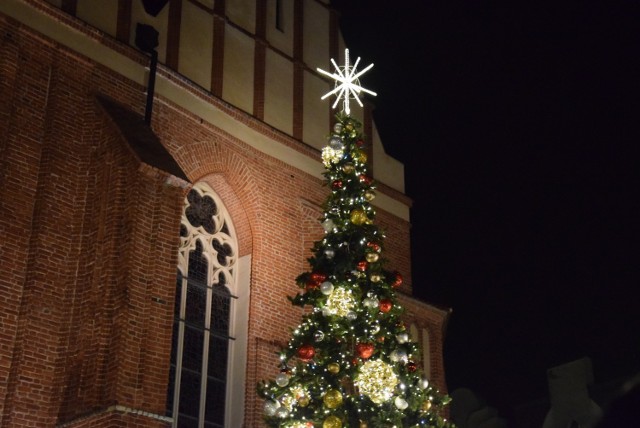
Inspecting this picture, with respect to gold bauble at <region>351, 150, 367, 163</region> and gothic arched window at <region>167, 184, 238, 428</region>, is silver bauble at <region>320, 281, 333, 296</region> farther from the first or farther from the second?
gothic arched window at <region>167, 184, 238, 428</region>

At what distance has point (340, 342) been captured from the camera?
986 cm

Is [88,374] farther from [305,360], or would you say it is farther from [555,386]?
[555,386]

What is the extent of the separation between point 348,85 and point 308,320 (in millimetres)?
3595

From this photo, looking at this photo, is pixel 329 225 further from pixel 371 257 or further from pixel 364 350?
pixel 364 350

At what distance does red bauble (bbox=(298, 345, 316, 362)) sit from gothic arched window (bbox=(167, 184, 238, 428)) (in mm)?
3254

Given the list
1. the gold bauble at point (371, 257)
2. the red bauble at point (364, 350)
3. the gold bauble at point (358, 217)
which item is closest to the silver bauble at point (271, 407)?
the red bauble at point (364, 350)

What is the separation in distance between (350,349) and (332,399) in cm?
81

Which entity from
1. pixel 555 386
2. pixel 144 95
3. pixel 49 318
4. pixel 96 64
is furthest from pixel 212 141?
pixel 555 386

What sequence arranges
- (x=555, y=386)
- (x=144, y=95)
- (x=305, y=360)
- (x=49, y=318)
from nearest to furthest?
(x=305, y=360)
(x=49, y=318)
(x=144, y=95)
(x=555, y=386)

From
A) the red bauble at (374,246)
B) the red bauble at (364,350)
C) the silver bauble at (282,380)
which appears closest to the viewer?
the red bauble at (364,350)

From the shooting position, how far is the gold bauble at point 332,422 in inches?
A: 363

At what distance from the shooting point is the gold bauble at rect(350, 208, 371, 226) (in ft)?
34.2

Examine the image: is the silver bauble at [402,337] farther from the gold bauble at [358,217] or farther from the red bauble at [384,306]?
the gold bauble at [358,217]

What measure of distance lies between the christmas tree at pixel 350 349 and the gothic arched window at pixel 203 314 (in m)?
2.82
